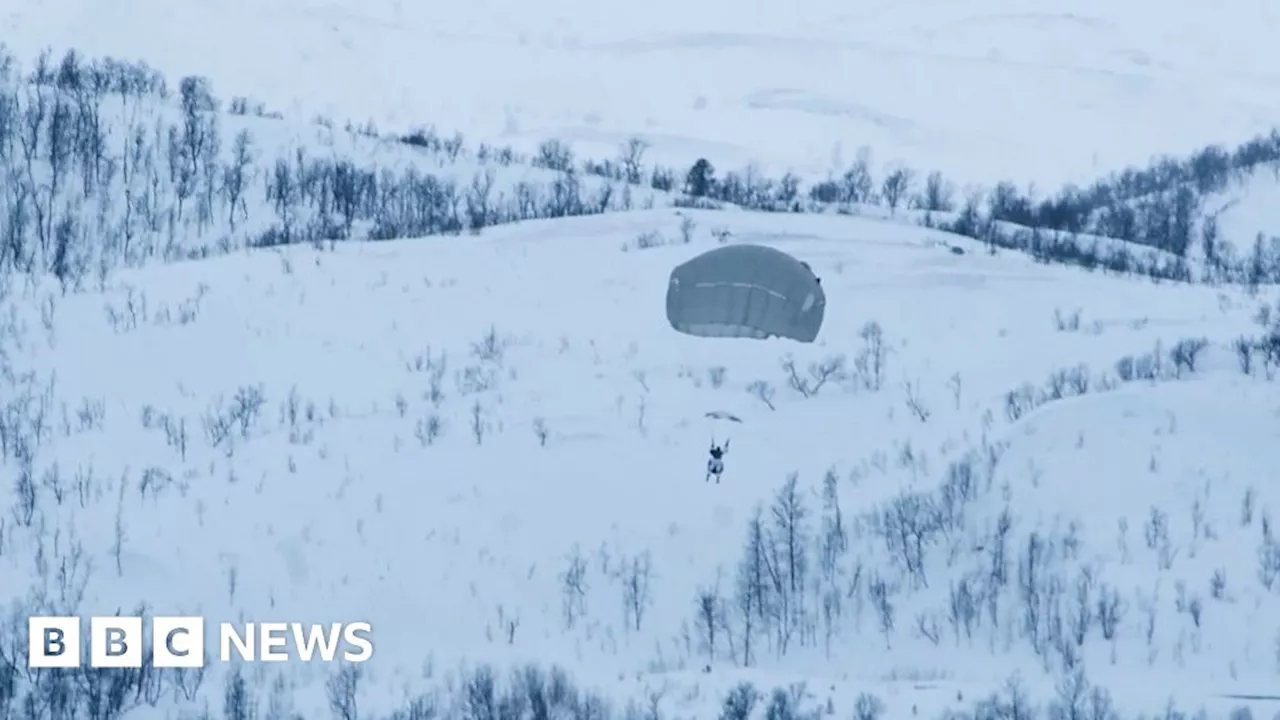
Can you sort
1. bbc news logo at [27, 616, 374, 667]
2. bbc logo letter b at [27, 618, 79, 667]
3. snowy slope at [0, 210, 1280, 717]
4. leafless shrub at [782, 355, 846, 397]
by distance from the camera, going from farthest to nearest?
leafless shrub at [782, 355, 846, 397] → snowy slope at [0, 210, 1280, 717] → bbc news logo at [27, 616, 374, 667] → bbc logo letter b at [27, 618, 79, 667]

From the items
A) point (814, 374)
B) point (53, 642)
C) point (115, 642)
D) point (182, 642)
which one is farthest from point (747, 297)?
point (53, 642)

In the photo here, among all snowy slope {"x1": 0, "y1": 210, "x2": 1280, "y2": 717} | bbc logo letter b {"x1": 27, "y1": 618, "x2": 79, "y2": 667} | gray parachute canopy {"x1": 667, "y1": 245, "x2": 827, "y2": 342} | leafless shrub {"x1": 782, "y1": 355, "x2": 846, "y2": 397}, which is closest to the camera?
bbc logo letter b {"x1": 27, "y1": 618, "x2": 79, "y2": 667}

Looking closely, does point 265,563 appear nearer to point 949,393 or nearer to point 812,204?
point 949,393

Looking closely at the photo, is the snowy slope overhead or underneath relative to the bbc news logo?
overhead

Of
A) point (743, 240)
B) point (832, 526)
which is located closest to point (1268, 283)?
point (743, 240)

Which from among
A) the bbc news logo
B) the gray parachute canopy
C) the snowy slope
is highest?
the gray parachute canopy

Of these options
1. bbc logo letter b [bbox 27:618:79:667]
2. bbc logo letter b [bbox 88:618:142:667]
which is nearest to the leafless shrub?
bbc logo letter b [bbox 88:618:142:667]

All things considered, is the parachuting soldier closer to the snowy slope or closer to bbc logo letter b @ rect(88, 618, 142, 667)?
the snowy slope
